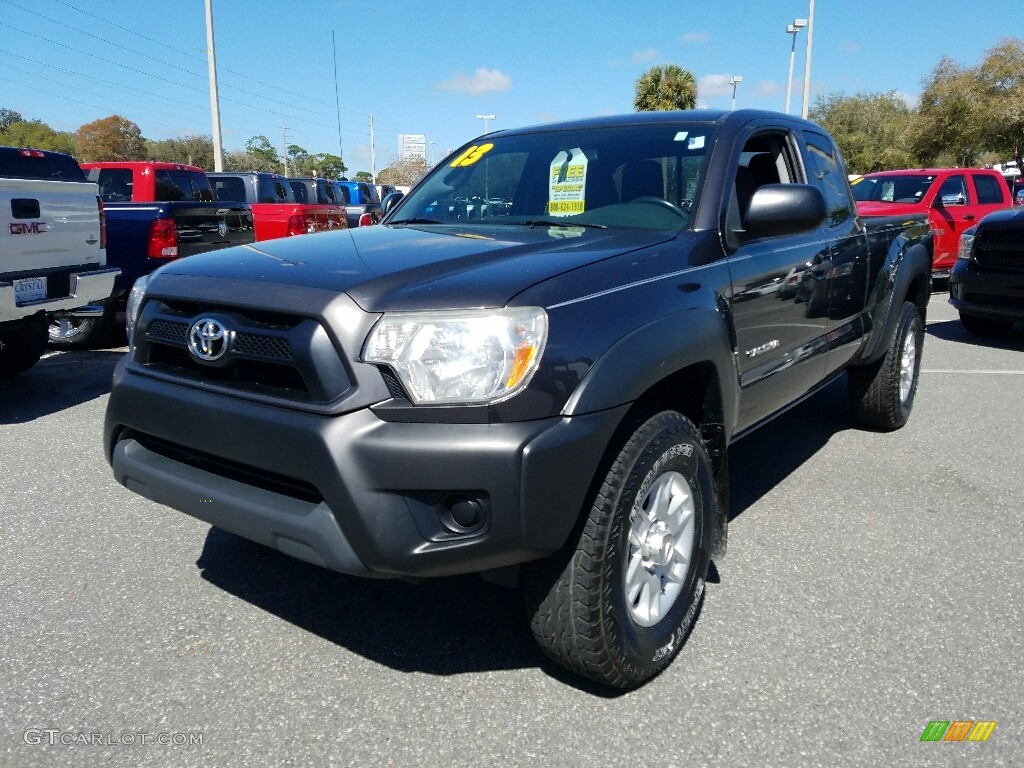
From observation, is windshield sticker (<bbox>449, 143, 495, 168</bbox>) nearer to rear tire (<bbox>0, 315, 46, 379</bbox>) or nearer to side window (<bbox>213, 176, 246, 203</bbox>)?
rear tire (<bbox>0, 315, 46, 379</bbox>)

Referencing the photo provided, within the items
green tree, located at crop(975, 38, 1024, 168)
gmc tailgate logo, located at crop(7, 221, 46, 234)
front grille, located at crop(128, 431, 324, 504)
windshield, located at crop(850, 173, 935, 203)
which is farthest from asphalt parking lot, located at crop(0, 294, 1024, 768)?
green tree, located at crop(975, 38, 1024, 168)

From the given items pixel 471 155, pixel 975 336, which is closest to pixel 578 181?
pixel 471 155

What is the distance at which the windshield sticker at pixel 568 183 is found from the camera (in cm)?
329

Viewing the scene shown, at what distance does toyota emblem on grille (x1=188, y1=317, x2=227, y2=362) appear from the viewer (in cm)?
238

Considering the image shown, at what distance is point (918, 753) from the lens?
225cm

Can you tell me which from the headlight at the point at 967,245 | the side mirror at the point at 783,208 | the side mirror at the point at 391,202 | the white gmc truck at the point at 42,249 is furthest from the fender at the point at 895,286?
the white gmc truck at the point at 42,249

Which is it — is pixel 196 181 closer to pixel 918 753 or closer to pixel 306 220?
pixel 306 220

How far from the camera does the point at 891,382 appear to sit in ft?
16.3

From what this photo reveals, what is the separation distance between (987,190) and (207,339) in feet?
44.3

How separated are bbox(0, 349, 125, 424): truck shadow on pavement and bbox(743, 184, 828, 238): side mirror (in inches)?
187

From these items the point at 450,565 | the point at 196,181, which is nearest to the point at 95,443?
the point at 450,565

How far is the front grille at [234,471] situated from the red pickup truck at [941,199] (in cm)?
1132

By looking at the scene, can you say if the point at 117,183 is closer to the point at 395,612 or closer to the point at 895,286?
the point at 895,286

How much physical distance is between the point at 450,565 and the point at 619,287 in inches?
35.9
